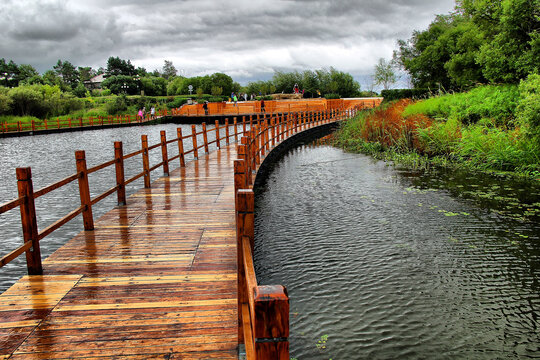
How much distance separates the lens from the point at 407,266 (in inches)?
255

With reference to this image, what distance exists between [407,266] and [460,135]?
403 inches

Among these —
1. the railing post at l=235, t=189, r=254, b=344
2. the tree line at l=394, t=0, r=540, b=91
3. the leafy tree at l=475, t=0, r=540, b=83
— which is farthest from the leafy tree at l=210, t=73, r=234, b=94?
the railing post at l=235, t=189, r=254, b=344

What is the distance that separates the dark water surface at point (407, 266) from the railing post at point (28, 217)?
2.74 m

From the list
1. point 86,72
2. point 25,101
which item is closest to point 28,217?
point 25,101

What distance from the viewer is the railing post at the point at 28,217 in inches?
171

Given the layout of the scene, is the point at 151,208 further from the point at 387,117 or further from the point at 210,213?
the point at 387,117

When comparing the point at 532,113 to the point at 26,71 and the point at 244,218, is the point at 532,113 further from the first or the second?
the point at 26,71

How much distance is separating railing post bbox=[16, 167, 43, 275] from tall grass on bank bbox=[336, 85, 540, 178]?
11.8 m

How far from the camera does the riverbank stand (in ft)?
40.3

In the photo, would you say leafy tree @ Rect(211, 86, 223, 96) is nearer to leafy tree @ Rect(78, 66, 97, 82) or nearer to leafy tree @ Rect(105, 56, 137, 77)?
leafy tree @ Rect(105, 56, 137, 77)

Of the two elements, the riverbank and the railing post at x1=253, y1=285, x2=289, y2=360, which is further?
the riverbank

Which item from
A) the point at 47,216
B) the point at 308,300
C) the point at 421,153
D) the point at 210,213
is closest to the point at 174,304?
the point at 308,300

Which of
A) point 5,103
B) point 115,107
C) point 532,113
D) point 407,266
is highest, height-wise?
point 5,103

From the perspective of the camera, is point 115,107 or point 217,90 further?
point 217,90
